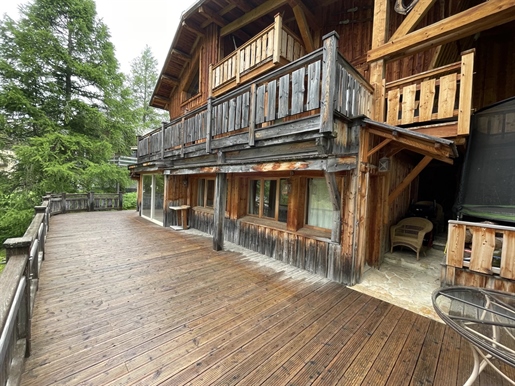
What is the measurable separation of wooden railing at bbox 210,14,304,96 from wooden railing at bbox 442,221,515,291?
4978mm

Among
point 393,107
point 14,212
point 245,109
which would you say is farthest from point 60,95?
point 393,107

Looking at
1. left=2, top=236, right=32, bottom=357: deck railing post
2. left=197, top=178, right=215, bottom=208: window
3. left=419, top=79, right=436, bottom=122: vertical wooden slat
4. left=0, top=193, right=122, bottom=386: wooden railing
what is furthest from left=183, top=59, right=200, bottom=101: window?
left=2, top=236, right=32, bottom=357: deck railing post

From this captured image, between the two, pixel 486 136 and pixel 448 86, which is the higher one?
pixel 448 86

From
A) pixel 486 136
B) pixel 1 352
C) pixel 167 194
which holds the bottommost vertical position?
pixel 1 352

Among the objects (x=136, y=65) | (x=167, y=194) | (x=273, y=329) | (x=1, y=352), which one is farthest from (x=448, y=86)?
(x=136, y=65)

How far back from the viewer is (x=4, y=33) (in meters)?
9.30

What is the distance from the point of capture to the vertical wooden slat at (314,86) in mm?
3258

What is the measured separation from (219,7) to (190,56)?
337cm

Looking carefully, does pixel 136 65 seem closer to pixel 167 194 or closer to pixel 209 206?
pixel 167 194

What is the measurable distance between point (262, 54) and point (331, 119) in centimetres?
Answer: 353

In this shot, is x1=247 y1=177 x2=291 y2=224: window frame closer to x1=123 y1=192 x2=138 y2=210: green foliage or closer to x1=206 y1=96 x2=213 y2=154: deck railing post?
x1=206 y1=96 x2=213 y2=154: deck railing post

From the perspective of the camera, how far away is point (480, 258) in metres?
3.14

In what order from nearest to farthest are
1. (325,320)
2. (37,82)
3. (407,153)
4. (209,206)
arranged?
(325,320)
(407,153)
(209,206)
(37,82)

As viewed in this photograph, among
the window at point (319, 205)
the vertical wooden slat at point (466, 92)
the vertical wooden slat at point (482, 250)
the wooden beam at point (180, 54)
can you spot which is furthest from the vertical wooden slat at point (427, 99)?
the wooden beam at point (180, 54)
